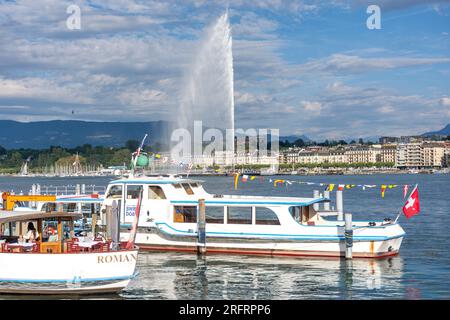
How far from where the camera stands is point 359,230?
30.8 m

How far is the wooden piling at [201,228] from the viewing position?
31.9 m

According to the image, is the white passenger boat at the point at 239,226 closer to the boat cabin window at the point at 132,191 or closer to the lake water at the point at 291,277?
the boat cabin window at the point at 132,191

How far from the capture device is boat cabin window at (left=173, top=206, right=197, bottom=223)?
111 ft

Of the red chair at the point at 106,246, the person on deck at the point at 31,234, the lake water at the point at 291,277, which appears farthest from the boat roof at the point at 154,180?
the red chair at the point at 106,246

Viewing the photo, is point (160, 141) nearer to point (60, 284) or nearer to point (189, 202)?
point (189, 202)

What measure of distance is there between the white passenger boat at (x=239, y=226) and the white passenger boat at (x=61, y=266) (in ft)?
29.8

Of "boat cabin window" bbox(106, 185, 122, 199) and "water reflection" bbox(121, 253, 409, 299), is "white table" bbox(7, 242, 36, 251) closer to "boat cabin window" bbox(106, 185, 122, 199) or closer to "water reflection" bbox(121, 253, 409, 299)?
"water reflection" bbox(121, 253, 409, 299)

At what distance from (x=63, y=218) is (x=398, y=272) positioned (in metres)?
13.5

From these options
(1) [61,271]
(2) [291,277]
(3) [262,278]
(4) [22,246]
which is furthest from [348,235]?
(4) [22,246]

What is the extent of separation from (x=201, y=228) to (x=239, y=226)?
1.75 meters

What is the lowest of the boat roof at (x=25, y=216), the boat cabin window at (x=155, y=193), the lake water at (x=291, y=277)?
the lake water at (x=291, y=277)

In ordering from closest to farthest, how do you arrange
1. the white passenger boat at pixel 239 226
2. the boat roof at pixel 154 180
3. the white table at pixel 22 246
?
the white table at pixel 22 246 < the white passenger boat at pixel 239 226 < the boat roof at pixel 154 180

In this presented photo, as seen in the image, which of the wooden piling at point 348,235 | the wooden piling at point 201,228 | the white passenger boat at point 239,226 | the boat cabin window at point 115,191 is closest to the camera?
the wooden piling at point 348,235
